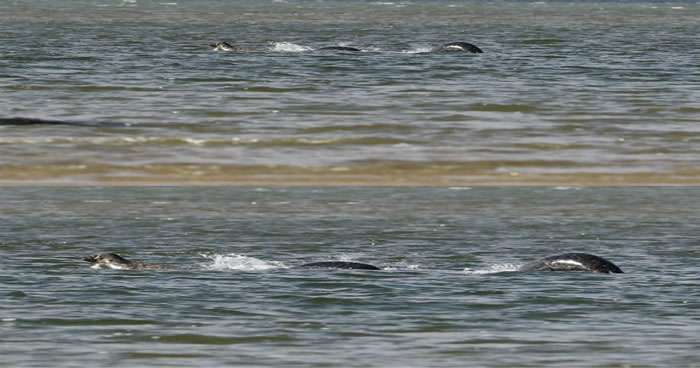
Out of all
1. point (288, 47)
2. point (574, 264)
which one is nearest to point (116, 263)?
point (574, 264)

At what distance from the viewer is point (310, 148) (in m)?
29.8

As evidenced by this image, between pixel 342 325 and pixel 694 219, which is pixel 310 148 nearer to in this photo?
pixel 694 219

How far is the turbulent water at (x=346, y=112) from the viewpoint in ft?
90.3

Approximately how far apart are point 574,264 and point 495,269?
2.89ft

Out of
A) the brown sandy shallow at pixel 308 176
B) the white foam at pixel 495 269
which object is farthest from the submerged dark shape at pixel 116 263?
the brown sandy shallow at pixel 308 176

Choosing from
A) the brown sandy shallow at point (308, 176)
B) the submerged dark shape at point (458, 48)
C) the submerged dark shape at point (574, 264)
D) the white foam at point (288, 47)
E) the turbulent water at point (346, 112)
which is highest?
the submerged dark shape at point (574, 264)

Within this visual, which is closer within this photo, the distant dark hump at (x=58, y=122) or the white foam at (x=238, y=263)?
the white foam at (x=238, y=263)

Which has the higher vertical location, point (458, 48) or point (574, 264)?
point (574, 264)

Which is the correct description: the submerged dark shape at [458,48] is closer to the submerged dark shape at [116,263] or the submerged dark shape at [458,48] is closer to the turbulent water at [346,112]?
the turbulent water at [346,112]

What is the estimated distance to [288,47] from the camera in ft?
215

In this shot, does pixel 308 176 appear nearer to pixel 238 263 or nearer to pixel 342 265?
pixel 238 263

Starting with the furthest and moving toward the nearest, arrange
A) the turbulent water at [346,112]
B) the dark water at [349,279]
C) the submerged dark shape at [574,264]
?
the turbulent water at [346,112] → the submerged dark shape at [574,264] → the dark water at [349,279]

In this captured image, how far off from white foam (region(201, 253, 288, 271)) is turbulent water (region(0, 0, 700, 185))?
22.1ft

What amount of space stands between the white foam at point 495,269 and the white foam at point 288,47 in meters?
44.3
